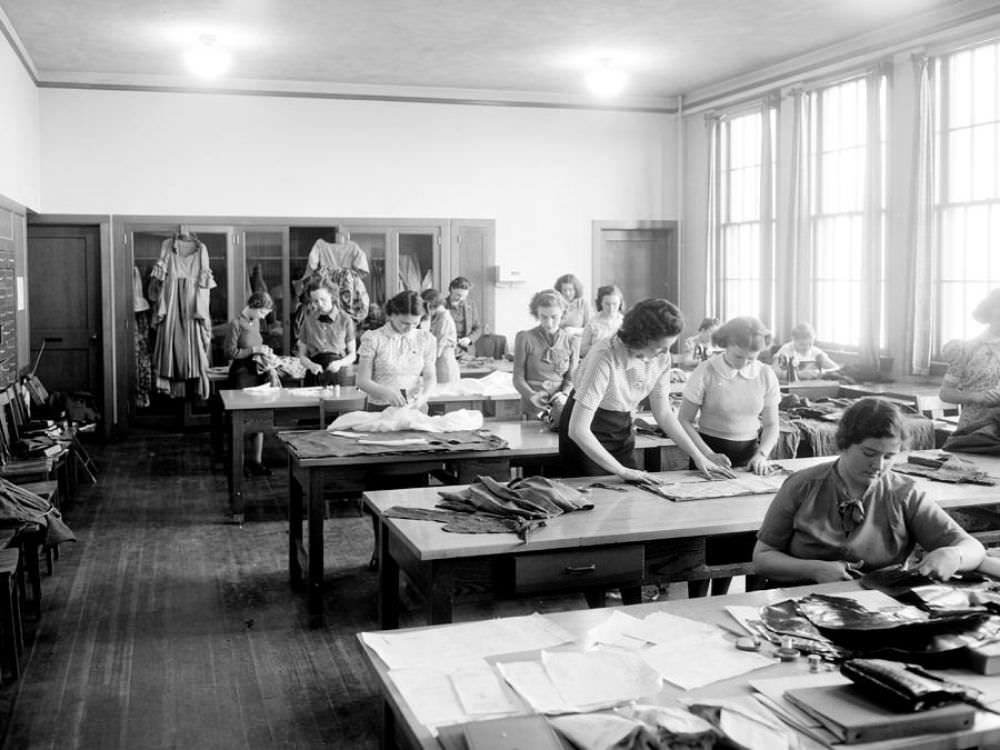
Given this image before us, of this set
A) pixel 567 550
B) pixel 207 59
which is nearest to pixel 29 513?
pixel 567 550

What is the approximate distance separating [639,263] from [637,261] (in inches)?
1.3

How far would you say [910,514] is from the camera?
3250mm

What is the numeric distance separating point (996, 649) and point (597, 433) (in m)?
2.54

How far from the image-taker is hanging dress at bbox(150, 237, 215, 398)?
1060 cm

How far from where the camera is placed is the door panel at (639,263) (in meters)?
12.2

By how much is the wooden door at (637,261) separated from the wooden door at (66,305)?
5.31 metres

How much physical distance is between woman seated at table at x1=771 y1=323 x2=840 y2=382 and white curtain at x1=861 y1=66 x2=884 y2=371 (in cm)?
39

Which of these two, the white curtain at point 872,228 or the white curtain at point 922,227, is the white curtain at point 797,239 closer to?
the white curtain at point 872,228

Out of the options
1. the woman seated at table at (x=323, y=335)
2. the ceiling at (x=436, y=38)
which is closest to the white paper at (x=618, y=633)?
the ceiling at (x=436, y=38)

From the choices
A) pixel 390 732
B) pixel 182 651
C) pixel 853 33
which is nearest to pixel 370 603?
pixel 182 651

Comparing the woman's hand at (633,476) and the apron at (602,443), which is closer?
the woman's hand at (633,476)

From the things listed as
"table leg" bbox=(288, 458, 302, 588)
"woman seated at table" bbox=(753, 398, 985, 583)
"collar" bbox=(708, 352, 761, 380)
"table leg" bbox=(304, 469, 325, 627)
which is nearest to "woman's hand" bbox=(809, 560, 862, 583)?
"woman seated at table" bbox=(753, 398, 985, 583)

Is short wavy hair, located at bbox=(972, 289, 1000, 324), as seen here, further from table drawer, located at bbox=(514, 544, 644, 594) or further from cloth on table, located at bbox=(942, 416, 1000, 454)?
table drawer, located at bbox=(514, 544, 644, 594)

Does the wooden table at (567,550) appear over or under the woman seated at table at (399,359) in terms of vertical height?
under
